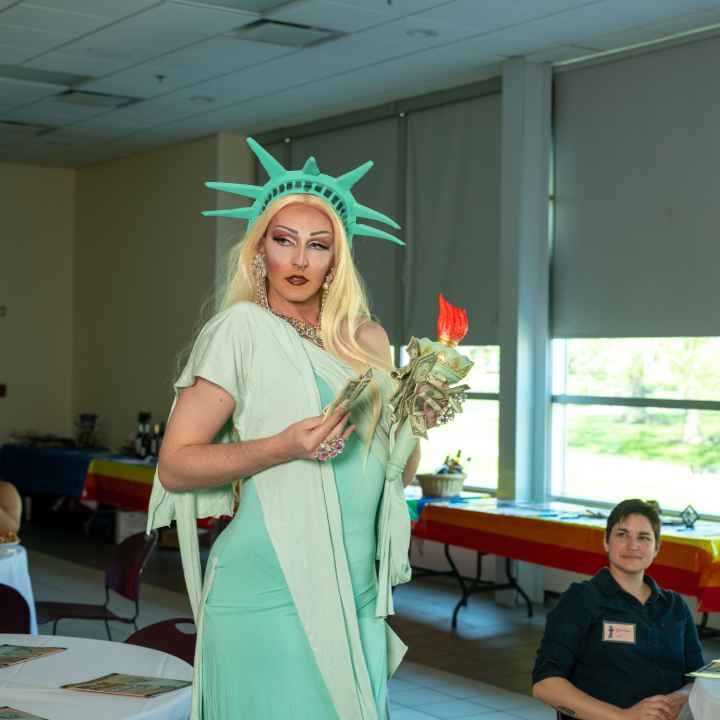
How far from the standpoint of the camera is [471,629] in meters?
7.15

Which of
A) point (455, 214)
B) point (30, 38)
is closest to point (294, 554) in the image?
point (30, 38)

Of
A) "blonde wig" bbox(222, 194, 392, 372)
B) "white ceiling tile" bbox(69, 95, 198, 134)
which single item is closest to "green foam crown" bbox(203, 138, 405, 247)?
"blonde wig" bbox(222, 194, 392, 372)

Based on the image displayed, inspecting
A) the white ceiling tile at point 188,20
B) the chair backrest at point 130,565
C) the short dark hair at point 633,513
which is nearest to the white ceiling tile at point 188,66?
the white ceiling tile at point 188,20

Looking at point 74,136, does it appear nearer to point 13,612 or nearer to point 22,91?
point 22,91

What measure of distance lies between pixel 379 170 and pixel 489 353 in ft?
5.75

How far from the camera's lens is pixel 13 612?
13.7 feet

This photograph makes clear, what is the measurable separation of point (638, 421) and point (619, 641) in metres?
4.28

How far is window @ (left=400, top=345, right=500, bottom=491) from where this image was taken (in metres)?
8.58

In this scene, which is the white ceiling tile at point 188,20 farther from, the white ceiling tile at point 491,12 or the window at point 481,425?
the window at point 481,425

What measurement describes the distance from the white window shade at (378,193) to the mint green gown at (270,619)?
23.8ft

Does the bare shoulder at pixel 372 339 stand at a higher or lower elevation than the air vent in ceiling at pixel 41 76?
lower

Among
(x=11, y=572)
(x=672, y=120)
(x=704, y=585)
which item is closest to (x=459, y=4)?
(x=672, y=120)

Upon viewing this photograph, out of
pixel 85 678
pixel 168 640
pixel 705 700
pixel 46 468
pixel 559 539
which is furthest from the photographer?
pixel 46 468

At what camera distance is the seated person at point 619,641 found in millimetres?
3363
